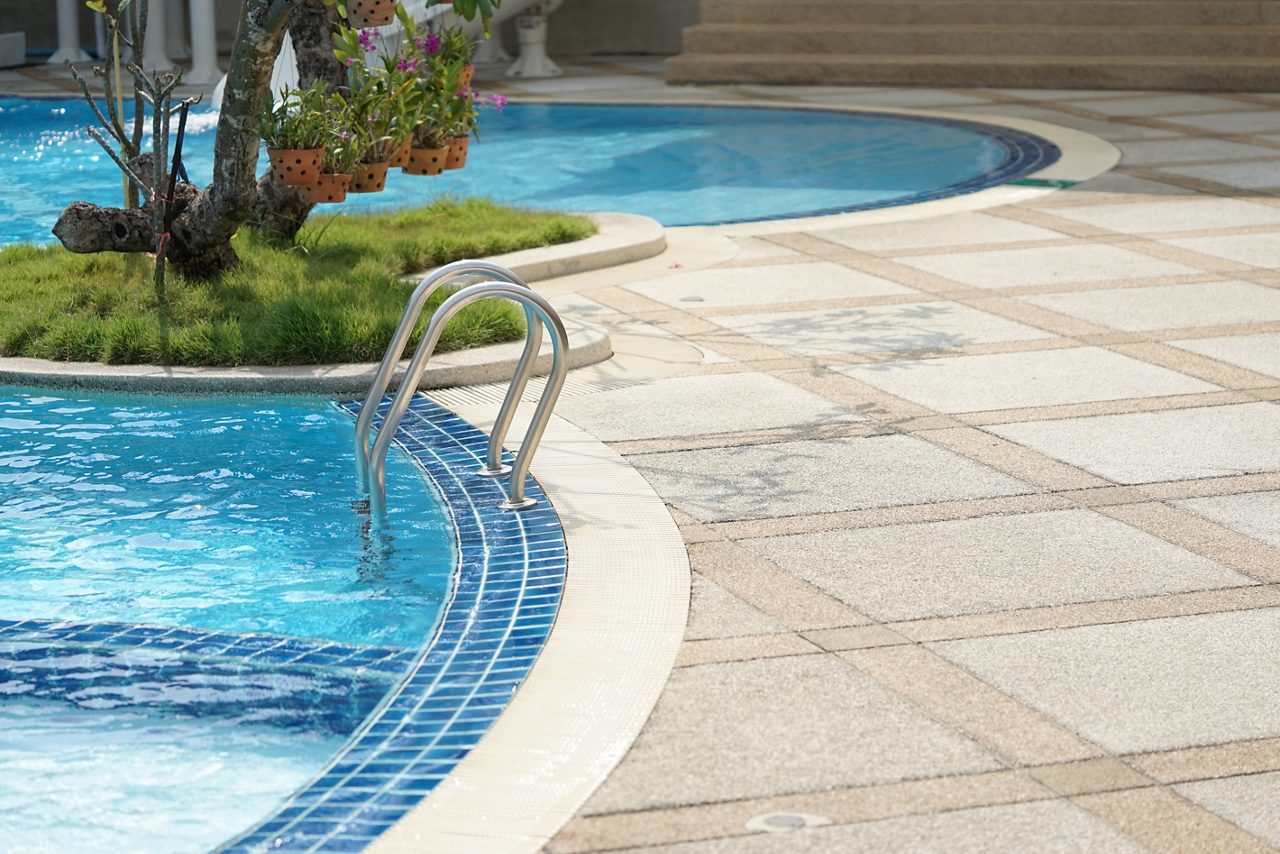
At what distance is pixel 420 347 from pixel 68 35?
55.8ft

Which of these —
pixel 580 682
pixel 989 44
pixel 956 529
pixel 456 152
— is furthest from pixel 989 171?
pixel 580 682

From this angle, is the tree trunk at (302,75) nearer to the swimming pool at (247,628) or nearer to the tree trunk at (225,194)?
the tree trunk at (225,194)

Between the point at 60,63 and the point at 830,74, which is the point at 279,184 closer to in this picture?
the point at 830,74

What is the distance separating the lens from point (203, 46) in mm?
18031

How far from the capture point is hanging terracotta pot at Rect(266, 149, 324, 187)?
25.5 ft

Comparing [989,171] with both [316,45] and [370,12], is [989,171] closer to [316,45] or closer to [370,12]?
[316,45]

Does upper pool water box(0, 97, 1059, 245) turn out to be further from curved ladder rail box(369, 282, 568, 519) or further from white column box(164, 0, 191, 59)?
curved ladder rail box(369, 282, 568, 519)

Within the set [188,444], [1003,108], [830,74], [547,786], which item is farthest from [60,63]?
[547,786]

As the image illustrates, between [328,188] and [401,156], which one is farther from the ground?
[401,156]

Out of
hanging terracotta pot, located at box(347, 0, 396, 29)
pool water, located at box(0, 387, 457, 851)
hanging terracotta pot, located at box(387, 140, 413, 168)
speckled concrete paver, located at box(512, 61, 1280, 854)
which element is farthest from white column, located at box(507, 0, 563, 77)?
pool water, located at box(0, 387, 457, 851)

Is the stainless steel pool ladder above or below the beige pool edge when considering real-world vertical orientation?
above

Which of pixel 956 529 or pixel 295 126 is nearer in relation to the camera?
pixel 956 529

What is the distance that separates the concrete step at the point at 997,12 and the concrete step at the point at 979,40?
0.40 feet

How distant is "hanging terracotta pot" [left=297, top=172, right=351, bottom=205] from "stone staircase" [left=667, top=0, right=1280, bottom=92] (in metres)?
11.1
